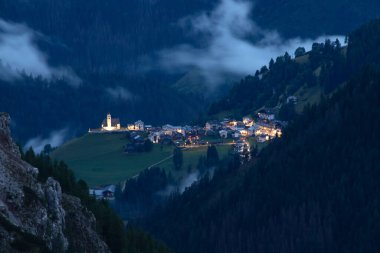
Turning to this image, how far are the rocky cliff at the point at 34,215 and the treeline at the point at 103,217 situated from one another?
4.47 metres

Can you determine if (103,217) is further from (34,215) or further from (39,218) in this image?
(34,215)

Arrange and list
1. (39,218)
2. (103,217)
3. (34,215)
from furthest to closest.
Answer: (103,217)
(39,218)
(34,215)

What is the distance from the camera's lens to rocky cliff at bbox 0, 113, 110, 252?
72.1m

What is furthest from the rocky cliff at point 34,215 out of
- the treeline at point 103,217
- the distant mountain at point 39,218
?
the treeline at point 103,217

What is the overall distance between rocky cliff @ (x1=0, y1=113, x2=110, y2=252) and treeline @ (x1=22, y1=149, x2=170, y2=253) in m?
4.47

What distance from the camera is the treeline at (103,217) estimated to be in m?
98.2

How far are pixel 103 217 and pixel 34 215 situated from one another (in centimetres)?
2487

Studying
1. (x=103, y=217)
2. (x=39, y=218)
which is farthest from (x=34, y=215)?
(x=103, y=217)

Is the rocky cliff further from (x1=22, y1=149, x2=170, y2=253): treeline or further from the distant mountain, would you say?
(x1=22, y1=149, x2=170, y2=253): treeline

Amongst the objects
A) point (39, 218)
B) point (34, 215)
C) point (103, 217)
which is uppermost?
point (34, 215)

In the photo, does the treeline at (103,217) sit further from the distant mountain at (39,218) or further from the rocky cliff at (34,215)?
the rocky cliff at (34,215)

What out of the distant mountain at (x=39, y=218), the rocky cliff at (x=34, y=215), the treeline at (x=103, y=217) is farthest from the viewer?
the treeline at (x=103, y=217)

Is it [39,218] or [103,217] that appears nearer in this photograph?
[39,218]

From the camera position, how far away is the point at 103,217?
102 m
